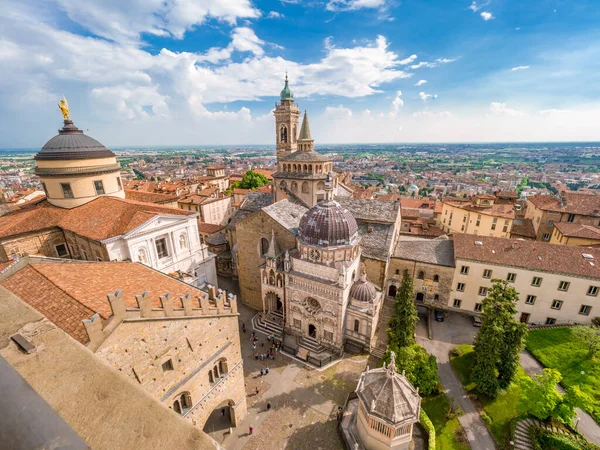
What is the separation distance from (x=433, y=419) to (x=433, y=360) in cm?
457

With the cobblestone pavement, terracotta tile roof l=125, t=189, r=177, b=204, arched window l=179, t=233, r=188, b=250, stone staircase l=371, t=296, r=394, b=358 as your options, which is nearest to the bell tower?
terracotta tile roof l=125, t=189, r=177, b=204

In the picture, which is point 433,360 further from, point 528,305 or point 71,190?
point 71,190

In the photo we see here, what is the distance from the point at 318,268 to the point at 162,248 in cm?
1656

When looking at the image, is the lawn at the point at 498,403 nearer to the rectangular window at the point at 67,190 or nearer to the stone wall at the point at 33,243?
the stone wall at the point at 33,243

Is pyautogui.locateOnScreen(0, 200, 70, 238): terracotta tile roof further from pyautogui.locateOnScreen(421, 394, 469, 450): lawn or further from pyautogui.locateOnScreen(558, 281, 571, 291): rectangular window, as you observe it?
pyautogui.locateOnScreen(558, 281, 571, 291): rectangular window

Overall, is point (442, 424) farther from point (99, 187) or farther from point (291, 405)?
point (99, 187)

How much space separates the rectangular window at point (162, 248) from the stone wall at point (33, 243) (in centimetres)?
1014

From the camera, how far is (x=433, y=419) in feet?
76.9

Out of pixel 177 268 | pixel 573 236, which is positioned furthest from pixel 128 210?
pixel 573 236

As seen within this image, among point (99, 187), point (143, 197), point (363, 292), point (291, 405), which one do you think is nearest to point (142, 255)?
point (99, 187)

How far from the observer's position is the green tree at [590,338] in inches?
1051

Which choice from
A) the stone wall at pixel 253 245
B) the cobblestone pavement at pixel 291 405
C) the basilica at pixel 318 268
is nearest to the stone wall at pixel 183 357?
the cobblestone pavement at pixel 291 405

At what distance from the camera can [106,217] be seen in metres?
27.8

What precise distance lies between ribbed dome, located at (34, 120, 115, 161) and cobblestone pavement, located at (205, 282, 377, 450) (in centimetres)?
2681
